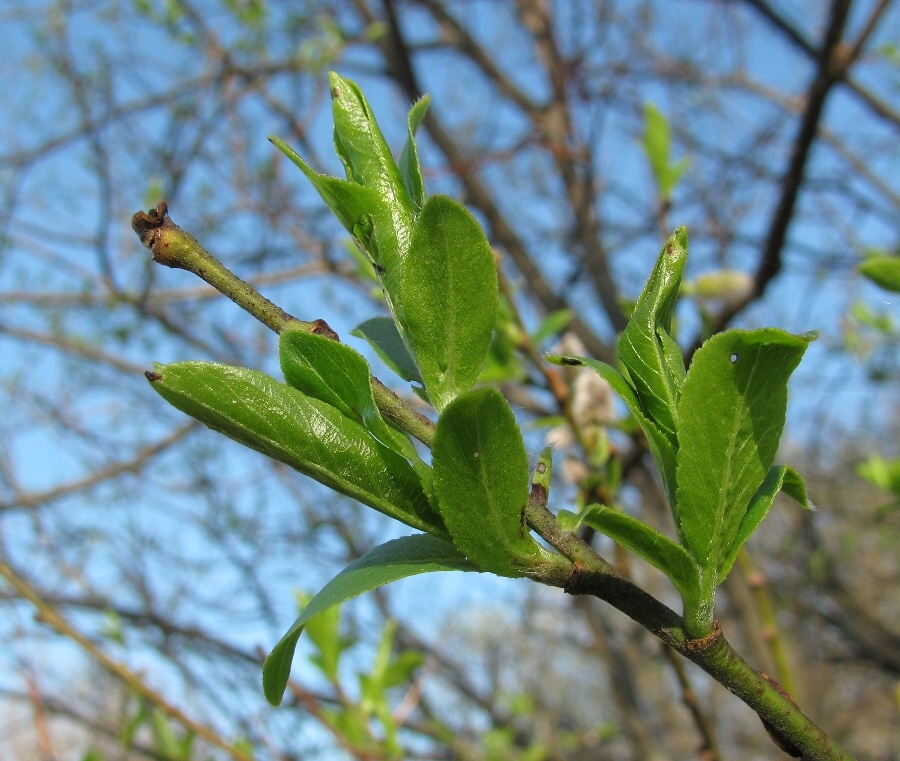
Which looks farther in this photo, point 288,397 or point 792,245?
point 792,245

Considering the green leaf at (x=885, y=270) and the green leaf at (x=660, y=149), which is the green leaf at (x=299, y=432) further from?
the green leaf at (x=660, y=149)

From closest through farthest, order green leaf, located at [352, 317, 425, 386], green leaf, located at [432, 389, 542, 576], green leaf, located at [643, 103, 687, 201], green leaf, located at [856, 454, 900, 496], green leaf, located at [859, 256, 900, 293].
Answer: green leaf, located at [432, 389, 542, 576]
green leaf, located at [352, 317, 425, 386]
green leaf, located at [859, 256, 900, 293]
green leaf, located at [856, 454, 900, 496]
green leaf, located at [643, 103, 687, 201]

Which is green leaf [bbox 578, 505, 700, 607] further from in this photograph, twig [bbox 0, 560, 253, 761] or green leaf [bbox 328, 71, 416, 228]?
twig [bbox 0, 560, 253, 761]

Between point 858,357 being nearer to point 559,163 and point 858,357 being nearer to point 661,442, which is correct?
point 559,163

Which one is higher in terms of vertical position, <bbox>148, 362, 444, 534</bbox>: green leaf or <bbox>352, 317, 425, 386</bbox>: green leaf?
<bbox>352, 317, 425, 386</bbox>: green leaf

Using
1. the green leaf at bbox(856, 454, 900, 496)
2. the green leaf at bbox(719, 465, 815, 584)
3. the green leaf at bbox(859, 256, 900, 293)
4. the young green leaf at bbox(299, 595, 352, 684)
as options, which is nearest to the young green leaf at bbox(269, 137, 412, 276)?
the green leaf at bbox(719, 465, 815, 584)

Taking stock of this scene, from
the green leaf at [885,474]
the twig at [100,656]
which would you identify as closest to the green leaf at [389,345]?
the green leaf at [885,474]

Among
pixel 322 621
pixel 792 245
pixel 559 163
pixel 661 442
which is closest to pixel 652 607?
pixel 661 442
